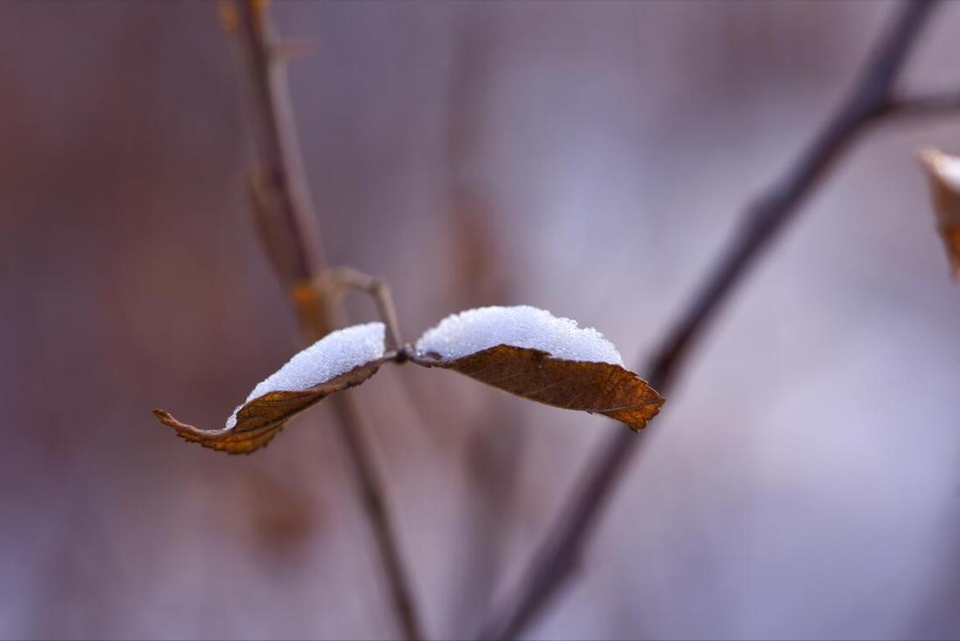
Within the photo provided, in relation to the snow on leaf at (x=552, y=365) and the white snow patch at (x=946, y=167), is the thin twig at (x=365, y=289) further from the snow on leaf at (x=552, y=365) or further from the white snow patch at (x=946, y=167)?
the white snow patch at (x=946, y=167)

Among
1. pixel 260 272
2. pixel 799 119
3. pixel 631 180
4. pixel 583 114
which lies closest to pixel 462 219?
pixel 260 272

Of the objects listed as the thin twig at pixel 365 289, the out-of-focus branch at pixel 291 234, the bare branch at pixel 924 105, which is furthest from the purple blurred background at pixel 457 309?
the bare branch at pixel 924 105

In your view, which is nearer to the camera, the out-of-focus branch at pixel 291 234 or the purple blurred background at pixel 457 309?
the out-of-focus branch at pixel 291 234

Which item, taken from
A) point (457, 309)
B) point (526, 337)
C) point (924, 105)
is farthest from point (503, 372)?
point (457, 309)

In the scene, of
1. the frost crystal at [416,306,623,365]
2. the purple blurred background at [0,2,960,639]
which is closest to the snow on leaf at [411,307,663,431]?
the frost crystal at [416,306,623,365]

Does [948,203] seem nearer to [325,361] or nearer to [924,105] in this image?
[924,105]

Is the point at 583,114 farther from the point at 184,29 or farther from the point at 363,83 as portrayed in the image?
the point at 184,29
